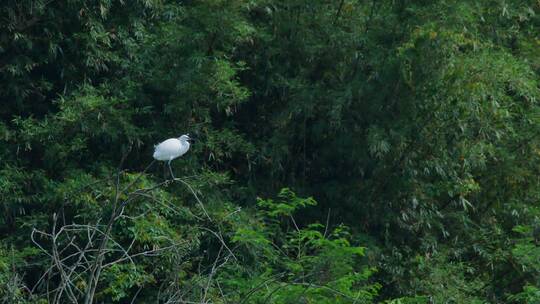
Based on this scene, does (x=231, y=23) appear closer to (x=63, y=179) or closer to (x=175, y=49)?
(x=175, y=49)

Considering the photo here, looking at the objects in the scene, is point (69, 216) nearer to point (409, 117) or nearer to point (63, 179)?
point (63, 179)

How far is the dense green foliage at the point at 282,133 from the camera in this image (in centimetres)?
802

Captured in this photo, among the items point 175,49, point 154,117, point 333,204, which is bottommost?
point 333,204

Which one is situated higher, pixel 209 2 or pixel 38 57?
pixel 209 2

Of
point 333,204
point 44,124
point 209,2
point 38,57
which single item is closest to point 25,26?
point 38,57

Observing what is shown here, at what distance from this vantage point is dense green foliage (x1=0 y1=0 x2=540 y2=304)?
8016 mm

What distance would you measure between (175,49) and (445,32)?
6.58 feet

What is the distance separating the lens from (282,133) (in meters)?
8.96

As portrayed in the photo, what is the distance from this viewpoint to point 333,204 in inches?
356

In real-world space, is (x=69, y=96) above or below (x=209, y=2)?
below

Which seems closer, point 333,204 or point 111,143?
point 111,143

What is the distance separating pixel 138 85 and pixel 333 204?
1.86 m

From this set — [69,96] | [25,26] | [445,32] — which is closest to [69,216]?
[69,96]

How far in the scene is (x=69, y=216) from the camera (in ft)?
26.1
